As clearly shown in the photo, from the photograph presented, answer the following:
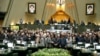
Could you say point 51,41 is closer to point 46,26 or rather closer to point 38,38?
point 38,38

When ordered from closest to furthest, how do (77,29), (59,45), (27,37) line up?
(59,45)
(27,37)
(77,29)

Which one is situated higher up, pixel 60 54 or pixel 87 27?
pixel 60 54

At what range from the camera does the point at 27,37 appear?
103 ft

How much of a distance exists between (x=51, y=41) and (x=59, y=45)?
0.77m

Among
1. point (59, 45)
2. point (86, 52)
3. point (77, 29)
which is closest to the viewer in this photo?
point (86, 52)

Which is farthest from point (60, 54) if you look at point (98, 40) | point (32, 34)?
point (32, 34)

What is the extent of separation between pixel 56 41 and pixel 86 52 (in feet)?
42.2

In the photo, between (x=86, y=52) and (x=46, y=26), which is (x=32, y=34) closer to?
→ (x=46, y=26)

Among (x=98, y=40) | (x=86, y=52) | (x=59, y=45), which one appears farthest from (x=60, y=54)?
(x=98, y=40)

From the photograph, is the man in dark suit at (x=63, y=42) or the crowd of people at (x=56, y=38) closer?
the man in dark suit at (x=63, y=42)

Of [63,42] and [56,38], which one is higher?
[56,38]

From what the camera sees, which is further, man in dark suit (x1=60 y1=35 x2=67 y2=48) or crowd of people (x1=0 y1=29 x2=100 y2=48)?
crowd of people (x1=0 y1=29 x2=100 y2=48)

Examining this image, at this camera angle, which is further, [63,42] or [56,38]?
[56,38]

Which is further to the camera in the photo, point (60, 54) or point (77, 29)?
point (77, 29)
